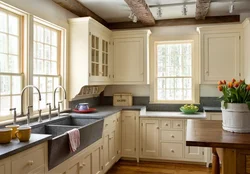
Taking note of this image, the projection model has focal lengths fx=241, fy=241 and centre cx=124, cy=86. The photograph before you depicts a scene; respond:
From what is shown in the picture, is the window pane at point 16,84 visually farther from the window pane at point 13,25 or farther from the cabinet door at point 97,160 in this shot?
the cabinet door at point 97,160

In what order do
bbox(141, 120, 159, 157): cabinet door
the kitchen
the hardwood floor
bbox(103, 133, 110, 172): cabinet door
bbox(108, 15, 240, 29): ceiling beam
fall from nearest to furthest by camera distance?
the kitchen
bbox(103, 133, 110, 172): cabinet door
the hardwood floor
bbox(141, 120, 159, 157): cabinet door
bbox(108, 15, 240, 29): ceiling beam

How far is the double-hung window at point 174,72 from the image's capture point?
15.3 feet

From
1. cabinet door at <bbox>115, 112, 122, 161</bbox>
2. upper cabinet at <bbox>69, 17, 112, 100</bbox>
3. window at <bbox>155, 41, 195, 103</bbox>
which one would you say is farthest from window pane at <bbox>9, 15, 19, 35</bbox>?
window at <bbox>155, 41, 195, 103</bbox>

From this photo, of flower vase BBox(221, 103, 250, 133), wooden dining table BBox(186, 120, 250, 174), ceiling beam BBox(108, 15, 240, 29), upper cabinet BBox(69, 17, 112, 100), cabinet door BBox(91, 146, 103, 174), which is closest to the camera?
wooden dining table BBox(186, 120, 250, 174)

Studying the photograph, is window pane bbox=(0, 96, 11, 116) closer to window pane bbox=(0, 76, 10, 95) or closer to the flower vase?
window pane bbox=(0, 76, 10, 95)

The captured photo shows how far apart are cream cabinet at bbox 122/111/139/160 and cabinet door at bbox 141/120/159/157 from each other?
0.12 meters

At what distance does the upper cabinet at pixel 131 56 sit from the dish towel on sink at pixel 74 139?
7.31 ft

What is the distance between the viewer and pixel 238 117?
6.96 ft

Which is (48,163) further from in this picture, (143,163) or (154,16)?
(154,16)

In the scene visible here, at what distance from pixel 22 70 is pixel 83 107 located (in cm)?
116

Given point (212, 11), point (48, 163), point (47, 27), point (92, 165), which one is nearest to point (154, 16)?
point (212, 11)

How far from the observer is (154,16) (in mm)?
4426

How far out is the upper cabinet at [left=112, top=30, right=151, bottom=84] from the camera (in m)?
4.43

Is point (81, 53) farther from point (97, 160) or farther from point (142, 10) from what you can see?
point (97, 160)
